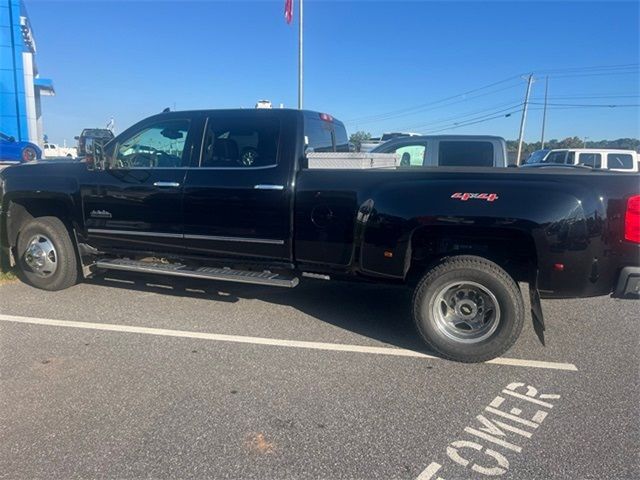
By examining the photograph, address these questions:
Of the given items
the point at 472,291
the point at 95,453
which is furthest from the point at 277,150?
the point at 95,453

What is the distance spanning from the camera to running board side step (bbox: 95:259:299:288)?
4375 millimetres

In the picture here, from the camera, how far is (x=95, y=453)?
2.59 meters

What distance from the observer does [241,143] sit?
4695mm

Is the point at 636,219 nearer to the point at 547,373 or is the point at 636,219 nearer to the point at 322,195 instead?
the point at 547,373

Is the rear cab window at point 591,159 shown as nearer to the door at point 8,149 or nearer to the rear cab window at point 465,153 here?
the rear cab window at point 465,153

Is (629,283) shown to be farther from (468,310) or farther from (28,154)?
(28,154)

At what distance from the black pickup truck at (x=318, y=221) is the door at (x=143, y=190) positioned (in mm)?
14

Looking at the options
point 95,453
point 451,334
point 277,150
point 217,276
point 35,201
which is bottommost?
point 95,453

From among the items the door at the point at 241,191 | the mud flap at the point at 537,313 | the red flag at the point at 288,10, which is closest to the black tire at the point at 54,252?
the door at the point at 241,191

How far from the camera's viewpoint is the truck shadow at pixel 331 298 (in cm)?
447

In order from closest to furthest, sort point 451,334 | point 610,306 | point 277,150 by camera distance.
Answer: point 451,334 → point 277,150 → point 610,306

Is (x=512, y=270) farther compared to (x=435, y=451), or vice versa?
(x=512, y=270)

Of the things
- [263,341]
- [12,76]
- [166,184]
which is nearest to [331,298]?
[263,341]

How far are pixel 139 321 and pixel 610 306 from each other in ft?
15.9
